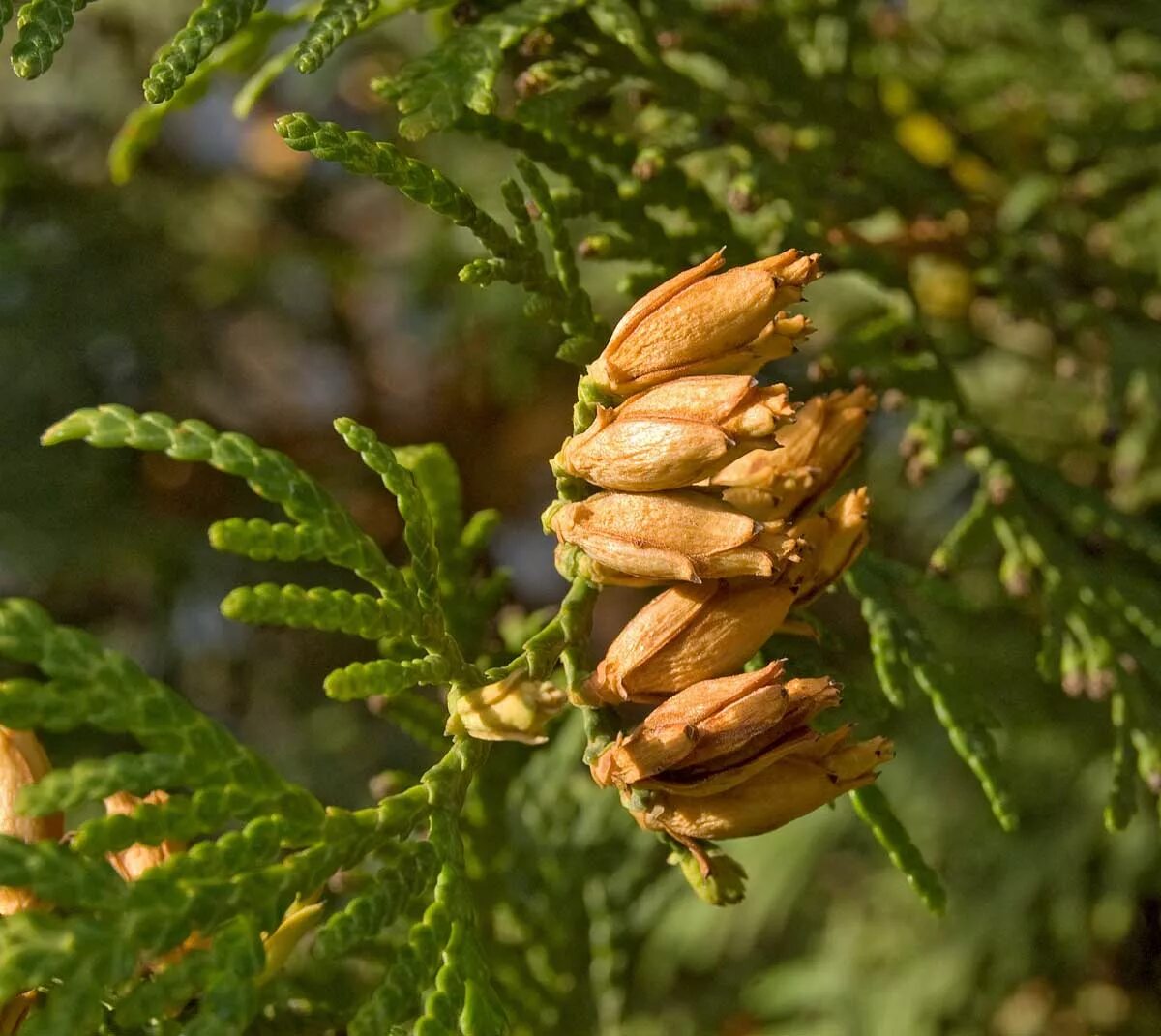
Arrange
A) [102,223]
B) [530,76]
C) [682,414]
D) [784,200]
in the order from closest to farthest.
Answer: [682,414]
[530,76]
[784,200]
[102,223]

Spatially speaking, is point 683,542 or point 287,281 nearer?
point 683,542

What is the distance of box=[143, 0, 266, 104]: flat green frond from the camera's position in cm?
92

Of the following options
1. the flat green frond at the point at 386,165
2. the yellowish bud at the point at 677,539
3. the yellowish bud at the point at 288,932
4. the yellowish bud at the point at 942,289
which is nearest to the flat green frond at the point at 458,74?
the flat green frond at the point at 386,165

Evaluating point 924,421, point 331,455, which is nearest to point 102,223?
point 331,455

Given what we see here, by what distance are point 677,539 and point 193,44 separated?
0.51 metres

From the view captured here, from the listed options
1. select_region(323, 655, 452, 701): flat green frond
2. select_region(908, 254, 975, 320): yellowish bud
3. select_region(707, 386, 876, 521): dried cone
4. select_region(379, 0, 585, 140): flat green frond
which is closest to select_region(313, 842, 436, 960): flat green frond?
select_region(323, 655, 452, 701): flat green frond

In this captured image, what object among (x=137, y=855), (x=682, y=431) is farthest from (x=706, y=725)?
(x=137, y=855)

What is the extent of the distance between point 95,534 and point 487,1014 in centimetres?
150

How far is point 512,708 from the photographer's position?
2.94 feet

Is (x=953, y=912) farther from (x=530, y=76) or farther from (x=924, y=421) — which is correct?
(x=530, y=76)

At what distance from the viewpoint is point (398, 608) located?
0.98 meters

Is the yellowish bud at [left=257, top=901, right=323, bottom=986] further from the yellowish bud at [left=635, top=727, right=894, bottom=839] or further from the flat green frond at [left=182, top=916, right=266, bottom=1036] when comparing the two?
the yellowish bud at [left=635, top=727, right=894, bottom=839]

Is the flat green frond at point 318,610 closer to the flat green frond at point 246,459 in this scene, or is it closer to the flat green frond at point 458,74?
the flat green frond at point 246,459

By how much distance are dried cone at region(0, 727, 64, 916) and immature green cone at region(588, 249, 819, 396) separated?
507 mm
